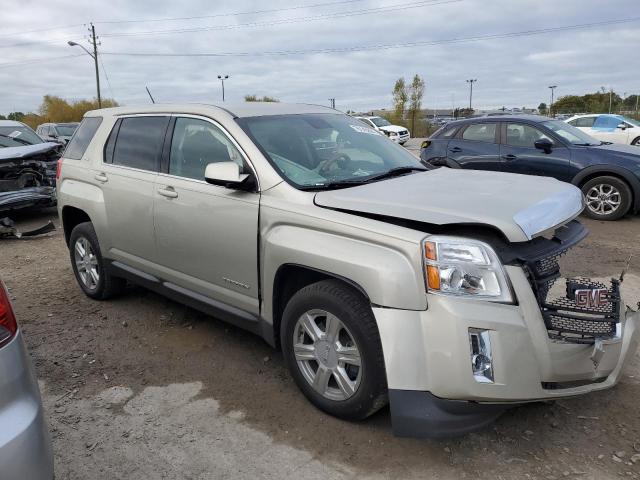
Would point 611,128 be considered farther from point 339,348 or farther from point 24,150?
point 339,348

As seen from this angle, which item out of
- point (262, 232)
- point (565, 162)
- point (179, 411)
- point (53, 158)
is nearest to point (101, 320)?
point (179, 411)

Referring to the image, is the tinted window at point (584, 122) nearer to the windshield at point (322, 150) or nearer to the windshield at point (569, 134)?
the windshield at point (569, 134)

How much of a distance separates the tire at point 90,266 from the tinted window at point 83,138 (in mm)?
691

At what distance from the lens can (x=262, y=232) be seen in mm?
3160

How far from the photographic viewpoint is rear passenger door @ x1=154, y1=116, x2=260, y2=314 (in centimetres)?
332

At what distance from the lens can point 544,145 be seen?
8.26m

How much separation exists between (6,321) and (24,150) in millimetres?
8320

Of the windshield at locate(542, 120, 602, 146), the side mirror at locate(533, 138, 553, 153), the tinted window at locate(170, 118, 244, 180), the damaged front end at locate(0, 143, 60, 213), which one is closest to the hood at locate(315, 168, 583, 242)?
the tinted window at locate(170, 118, 244, 180)

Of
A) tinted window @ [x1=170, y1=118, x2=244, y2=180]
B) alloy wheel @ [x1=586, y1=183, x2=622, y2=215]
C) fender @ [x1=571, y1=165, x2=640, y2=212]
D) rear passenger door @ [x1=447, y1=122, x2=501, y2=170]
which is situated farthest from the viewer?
rear passenger door @ [x1=447, y1=122, x2=501, y2=170]

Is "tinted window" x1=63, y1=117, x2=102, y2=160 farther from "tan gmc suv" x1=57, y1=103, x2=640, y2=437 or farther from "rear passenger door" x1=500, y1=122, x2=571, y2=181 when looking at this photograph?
"rear passenger door" x1=500, y1=122, x2=571, y2=181

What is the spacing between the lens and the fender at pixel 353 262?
8.04 feet

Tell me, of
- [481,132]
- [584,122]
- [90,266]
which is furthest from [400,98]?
[90,266]

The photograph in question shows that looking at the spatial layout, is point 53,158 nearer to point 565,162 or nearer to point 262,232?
point 262,232

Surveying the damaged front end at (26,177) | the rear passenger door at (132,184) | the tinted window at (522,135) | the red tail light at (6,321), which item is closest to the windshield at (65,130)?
the damaged front end at (26,177)
